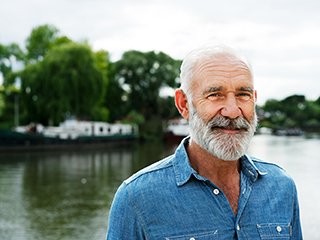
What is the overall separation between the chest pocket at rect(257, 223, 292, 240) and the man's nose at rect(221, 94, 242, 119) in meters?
0.31

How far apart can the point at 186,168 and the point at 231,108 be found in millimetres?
207

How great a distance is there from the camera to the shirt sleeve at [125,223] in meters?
1.49

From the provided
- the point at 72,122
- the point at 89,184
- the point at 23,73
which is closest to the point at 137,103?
the point at 72,122

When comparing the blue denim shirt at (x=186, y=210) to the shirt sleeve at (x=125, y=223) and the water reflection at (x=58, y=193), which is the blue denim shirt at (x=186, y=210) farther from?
the water reflection at (x=58, y=193)

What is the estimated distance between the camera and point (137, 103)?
45.7 meters

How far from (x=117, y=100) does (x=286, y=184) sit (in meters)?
43.6

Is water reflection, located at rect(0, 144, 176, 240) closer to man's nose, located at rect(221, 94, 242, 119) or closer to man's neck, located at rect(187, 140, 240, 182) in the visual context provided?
man's neck, located at rect(187, 140, 240, 182)

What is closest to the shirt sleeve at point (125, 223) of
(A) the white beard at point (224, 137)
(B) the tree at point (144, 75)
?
(A) the white beard at point (224, 137)

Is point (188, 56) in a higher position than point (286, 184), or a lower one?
higher

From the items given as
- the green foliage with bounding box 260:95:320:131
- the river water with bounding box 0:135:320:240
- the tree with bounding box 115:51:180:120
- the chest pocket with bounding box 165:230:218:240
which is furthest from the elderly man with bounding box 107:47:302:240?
the green foliage with bounding box 260:95:320:131

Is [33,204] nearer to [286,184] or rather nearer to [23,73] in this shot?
[286,184]

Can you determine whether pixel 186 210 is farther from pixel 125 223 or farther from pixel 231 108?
pixel 231 108

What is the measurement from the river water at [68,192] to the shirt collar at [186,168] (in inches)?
368

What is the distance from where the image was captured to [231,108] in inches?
59.6
